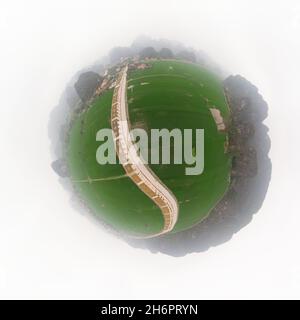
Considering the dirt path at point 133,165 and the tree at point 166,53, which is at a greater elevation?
the tree at point 166,53

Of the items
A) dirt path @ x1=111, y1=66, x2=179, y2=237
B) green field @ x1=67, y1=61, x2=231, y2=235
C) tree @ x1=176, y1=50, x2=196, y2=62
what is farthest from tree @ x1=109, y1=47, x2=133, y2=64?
dirt path @ x1=111, y1=66, x2=179, y2=237

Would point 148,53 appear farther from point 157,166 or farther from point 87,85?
point 157,166

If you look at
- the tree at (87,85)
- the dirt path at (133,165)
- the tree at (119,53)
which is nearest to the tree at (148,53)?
the tree at (119,53)

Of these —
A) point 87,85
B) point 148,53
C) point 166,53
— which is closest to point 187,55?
point 166,53

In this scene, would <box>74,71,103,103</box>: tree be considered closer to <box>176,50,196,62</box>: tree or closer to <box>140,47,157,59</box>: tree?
<box>140,47,157,59</box>: tree

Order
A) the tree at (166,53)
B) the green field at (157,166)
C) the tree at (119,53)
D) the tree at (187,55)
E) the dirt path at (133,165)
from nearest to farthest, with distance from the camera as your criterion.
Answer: the dirt path at (133,165) → the green field at (157,166) → the tree at (166,53) → the tree at (187,55) → the tree at (119,53)

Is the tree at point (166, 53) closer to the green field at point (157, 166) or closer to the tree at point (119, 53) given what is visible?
the tree at point (119, 53)

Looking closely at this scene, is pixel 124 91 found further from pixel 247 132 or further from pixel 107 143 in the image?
pixel 247 132
